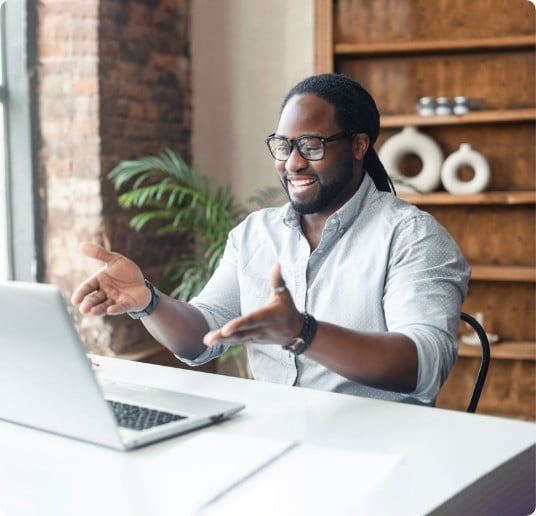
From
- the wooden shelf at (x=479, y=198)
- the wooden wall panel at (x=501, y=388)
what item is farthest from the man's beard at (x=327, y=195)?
the wooden wall panel at (x=501, y=388)

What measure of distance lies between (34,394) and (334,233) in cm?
79

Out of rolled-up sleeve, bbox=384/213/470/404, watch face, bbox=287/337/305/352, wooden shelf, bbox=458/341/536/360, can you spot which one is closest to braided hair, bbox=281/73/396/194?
rolled-up sleeve, bbox=384/213/470/404

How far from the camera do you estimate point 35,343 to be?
3.75ft

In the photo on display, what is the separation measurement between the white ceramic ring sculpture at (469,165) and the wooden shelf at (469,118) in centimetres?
12

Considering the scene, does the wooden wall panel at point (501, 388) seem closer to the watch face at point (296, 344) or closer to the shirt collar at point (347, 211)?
the shirt collar at point (347, 211)

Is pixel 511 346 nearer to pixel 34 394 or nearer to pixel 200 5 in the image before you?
pixel 200 5

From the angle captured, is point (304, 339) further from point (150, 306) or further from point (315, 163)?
point (315, 163)

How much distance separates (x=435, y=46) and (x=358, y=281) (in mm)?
1963

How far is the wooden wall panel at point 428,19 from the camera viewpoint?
3385 mm

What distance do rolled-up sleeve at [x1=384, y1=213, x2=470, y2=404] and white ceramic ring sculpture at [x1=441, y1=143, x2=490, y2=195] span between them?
68.5 inches

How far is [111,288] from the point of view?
159 cm

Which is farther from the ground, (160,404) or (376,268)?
(376,268)

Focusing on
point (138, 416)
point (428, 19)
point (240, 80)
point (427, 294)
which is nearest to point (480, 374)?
point (427, 294)

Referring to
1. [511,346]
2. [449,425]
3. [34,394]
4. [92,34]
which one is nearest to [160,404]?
[34,394]
